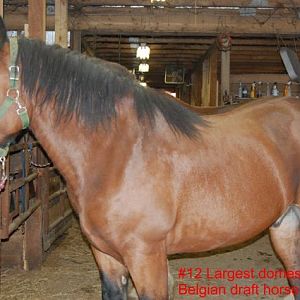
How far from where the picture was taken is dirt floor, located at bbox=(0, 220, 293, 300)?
3.73 meters

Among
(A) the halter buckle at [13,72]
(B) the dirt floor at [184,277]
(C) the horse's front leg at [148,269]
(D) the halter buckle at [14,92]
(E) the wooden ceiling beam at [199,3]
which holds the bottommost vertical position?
(B) the dirt floor at [184,277]

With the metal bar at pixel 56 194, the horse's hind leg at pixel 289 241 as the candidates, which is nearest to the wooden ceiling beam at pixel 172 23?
the metal bar at pixel 56 194

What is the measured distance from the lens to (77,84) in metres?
2.14

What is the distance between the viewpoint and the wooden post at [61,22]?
15.1 feet

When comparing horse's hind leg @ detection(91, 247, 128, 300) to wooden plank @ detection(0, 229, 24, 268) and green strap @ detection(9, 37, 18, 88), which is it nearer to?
green strap @ detection(9, 37, 18, 88)

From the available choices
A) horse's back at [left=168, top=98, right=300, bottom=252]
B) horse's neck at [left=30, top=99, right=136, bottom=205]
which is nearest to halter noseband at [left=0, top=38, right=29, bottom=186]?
horse's neck at [left=30, top=99, right=136, bottom=205]

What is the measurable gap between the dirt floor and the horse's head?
214cm

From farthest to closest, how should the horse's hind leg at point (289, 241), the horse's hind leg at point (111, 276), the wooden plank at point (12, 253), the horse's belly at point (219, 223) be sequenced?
the wooden plank at point (12, 253), the horse's hind leg at point (289, 241), the horse's hind leg at point (111, 276), the horse's belly at point (219, 223)

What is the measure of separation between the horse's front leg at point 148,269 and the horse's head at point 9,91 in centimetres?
81

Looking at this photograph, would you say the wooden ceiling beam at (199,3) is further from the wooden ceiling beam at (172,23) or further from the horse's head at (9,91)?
the horse's head at (9,91)

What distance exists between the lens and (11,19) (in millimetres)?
6621

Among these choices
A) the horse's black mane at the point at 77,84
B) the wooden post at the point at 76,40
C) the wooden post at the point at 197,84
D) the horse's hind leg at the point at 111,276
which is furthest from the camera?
the wooden post at the point at 197,84

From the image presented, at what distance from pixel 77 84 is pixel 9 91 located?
1.07 feet

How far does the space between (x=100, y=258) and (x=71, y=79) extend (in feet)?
3.36
